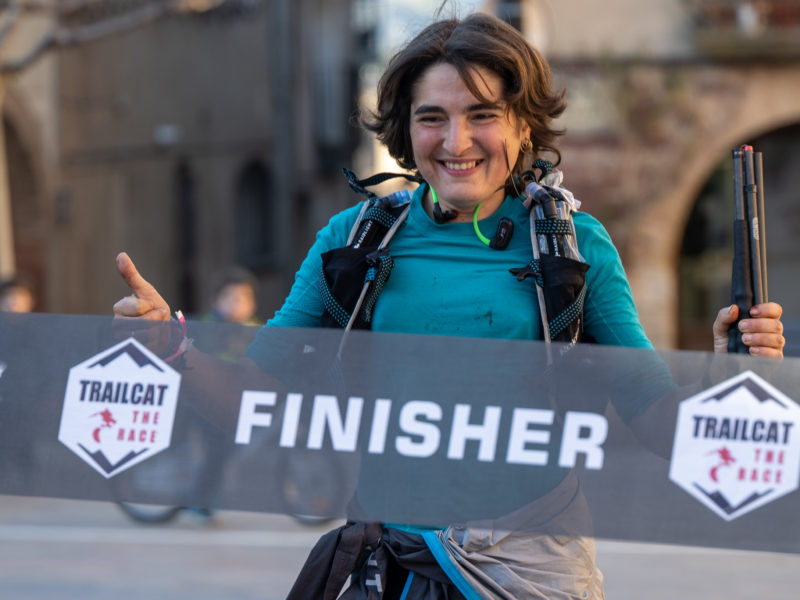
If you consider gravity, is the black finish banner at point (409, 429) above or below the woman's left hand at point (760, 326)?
below

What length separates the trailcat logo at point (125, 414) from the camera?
274 centimetres

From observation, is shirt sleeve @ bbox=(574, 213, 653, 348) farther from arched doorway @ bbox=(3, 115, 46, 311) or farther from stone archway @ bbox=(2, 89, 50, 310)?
arched doorway @ bbox=(3, 115, 46, 311)

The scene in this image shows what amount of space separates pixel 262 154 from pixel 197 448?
17136mm

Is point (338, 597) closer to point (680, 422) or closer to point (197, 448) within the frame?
point (197, 448)

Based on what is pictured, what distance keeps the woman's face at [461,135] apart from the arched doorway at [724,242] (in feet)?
41.1

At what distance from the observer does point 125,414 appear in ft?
9.02

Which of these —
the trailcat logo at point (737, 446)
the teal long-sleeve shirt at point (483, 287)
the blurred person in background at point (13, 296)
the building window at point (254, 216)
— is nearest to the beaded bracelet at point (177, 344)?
the teal long-sleeve shirt at point (483, 287)

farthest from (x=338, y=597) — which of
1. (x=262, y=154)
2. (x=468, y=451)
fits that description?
(x=262, y=154)

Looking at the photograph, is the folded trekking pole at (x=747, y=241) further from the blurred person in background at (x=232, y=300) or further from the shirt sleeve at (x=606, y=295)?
the blurred person in background at (x=232, y=300)

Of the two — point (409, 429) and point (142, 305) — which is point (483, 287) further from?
point (142, 305)

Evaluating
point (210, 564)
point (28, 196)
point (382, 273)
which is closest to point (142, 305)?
point (382, 273)

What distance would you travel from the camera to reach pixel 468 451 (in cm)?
263

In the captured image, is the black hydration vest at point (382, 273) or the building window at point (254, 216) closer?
the black hydration vest at point (382, 273)

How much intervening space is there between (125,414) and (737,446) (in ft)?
4.23
